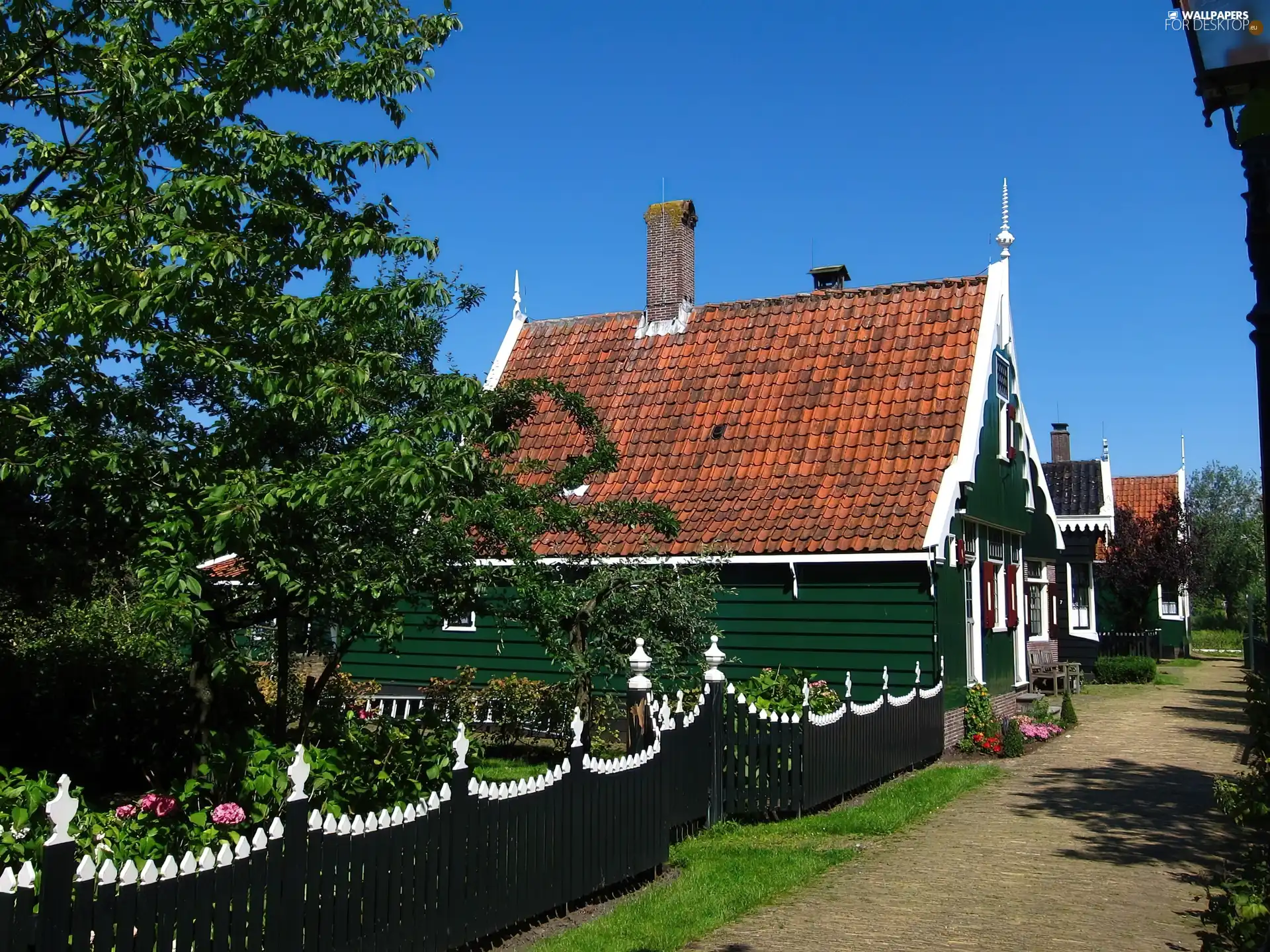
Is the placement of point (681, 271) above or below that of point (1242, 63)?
above

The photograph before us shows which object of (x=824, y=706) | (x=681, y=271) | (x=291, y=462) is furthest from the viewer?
(x=681, y=271)

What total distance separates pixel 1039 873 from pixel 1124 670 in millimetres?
23068

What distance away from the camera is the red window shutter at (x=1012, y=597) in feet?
70.8

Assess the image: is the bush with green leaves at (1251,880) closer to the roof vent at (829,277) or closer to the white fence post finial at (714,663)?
the white fence post finial at (714,663)

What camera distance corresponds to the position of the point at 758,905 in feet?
28.1

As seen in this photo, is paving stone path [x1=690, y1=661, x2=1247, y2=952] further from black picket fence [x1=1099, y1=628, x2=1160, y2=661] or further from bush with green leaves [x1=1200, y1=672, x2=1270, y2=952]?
black picket fence [x1=1099, y1=628, x2=1160, y2=661]

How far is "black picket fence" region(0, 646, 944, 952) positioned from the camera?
4.68m

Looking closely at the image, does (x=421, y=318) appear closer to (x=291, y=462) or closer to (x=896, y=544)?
(x=291, y=462)

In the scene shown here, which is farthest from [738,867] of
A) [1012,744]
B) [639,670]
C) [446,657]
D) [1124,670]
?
[1124,670]

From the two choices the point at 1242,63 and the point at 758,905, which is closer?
the point at 1242,63

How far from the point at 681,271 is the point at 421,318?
12.5 m

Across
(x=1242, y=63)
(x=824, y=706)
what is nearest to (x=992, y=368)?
(x=824, y=706)

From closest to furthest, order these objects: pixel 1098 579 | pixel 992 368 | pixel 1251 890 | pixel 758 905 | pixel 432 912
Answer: pixel 1251 890
pixel 432 912
pixel 758 905
pixel 992 368
pixel 1098 579

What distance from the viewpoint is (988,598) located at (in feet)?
63.8
